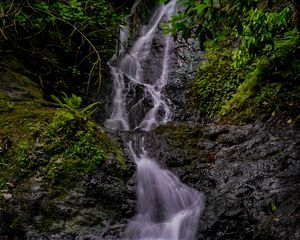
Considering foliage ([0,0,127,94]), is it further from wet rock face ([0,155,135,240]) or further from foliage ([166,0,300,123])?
wet rock face ([0,155,135,240])

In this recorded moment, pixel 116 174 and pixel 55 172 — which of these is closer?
pixel 55 172

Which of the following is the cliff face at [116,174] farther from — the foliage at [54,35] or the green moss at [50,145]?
the foliage at [54,35]

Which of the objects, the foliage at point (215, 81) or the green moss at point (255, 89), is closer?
the green moss at point (255, 89)

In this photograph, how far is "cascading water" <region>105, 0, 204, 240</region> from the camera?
4.63 metres

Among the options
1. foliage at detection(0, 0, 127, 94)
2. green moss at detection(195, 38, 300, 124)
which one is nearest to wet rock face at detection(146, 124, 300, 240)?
green moss at detection(195, 38, 300, 124)

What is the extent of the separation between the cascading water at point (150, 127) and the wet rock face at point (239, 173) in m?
0.19

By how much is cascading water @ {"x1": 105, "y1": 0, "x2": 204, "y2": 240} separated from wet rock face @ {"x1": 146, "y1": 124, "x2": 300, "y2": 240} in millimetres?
192

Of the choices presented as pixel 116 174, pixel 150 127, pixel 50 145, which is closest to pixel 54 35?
pixel 150 127

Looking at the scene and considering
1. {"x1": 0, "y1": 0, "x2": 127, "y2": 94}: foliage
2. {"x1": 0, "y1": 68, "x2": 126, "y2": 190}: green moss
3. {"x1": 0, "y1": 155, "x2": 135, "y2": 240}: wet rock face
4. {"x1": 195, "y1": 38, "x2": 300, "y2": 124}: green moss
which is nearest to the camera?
{"x1": 0, "y1": 155, "x2": 135, "y2": 240}: wet rock face

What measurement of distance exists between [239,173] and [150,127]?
334cm

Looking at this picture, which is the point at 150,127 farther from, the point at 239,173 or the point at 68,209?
the point at 68,209

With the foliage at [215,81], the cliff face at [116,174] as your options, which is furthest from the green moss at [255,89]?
the cliff face at [116,174]

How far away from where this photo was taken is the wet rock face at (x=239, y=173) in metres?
3.88

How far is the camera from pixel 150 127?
25.7ft
